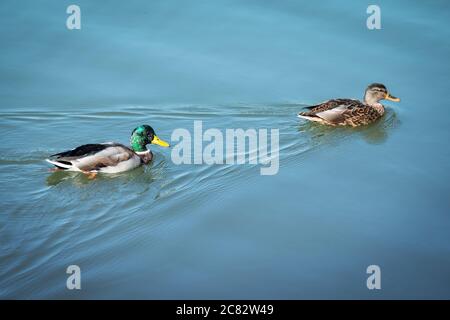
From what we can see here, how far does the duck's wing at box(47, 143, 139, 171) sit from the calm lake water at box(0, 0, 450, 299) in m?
0.23

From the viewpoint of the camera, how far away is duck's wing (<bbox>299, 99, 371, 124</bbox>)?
424 inches

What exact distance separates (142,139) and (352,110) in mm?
3604

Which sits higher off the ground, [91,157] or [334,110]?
[334,110]

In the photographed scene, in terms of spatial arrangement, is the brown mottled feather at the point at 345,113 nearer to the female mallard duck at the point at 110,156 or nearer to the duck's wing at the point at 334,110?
the duck's wing at the point at 334,110

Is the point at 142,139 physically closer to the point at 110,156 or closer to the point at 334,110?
the point at 110,156

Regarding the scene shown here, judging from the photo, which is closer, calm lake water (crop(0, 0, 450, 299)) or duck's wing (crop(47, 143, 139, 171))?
calm lake water (crop(0, 0, 450, 299))

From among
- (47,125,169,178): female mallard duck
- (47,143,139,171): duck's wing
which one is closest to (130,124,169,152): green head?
(47,125,169,178): female mallard duck

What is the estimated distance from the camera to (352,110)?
36.1 feet

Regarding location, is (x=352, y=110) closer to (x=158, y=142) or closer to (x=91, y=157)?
(x=158, y=142)

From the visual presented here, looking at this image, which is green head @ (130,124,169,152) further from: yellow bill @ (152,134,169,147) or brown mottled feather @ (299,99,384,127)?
brown mottled feather @ (299,99,384,127)

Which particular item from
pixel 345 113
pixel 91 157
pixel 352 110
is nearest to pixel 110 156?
pixel 91 157

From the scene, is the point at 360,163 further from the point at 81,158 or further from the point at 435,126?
the point at 81,158

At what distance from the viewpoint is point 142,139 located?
10.2 m

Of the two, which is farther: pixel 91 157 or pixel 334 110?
pixel 334 110
